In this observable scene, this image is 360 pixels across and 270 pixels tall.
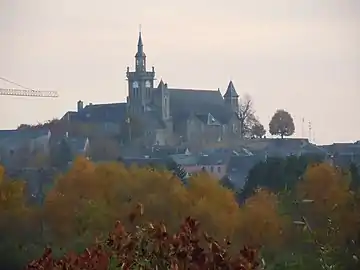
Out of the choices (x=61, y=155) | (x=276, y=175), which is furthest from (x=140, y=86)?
(x=276, y=175)

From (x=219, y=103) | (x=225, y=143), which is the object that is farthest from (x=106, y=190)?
(x=219, y=103)

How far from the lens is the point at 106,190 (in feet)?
36.4

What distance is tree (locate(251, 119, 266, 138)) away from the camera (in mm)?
27859

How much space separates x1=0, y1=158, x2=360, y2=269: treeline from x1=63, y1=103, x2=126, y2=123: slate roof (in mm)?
16838

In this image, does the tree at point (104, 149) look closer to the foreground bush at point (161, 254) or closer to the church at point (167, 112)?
the church at point (167, 112)

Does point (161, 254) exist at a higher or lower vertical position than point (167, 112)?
lower

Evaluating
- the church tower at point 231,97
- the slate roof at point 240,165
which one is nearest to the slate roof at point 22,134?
the slate roof at point 240,165

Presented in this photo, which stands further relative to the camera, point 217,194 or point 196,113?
point 196,113

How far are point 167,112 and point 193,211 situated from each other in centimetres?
2093

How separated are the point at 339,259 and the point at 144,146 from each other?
19.0m

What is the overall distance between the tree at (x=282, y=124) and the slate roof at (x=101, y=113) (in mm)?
4938

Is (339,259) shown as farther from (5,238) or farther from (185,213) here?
(5,238)

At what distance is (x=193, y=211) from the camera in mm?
9586

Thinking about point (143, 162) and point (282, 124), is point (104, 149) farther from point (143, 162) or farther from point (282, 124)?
point (282, 124)
